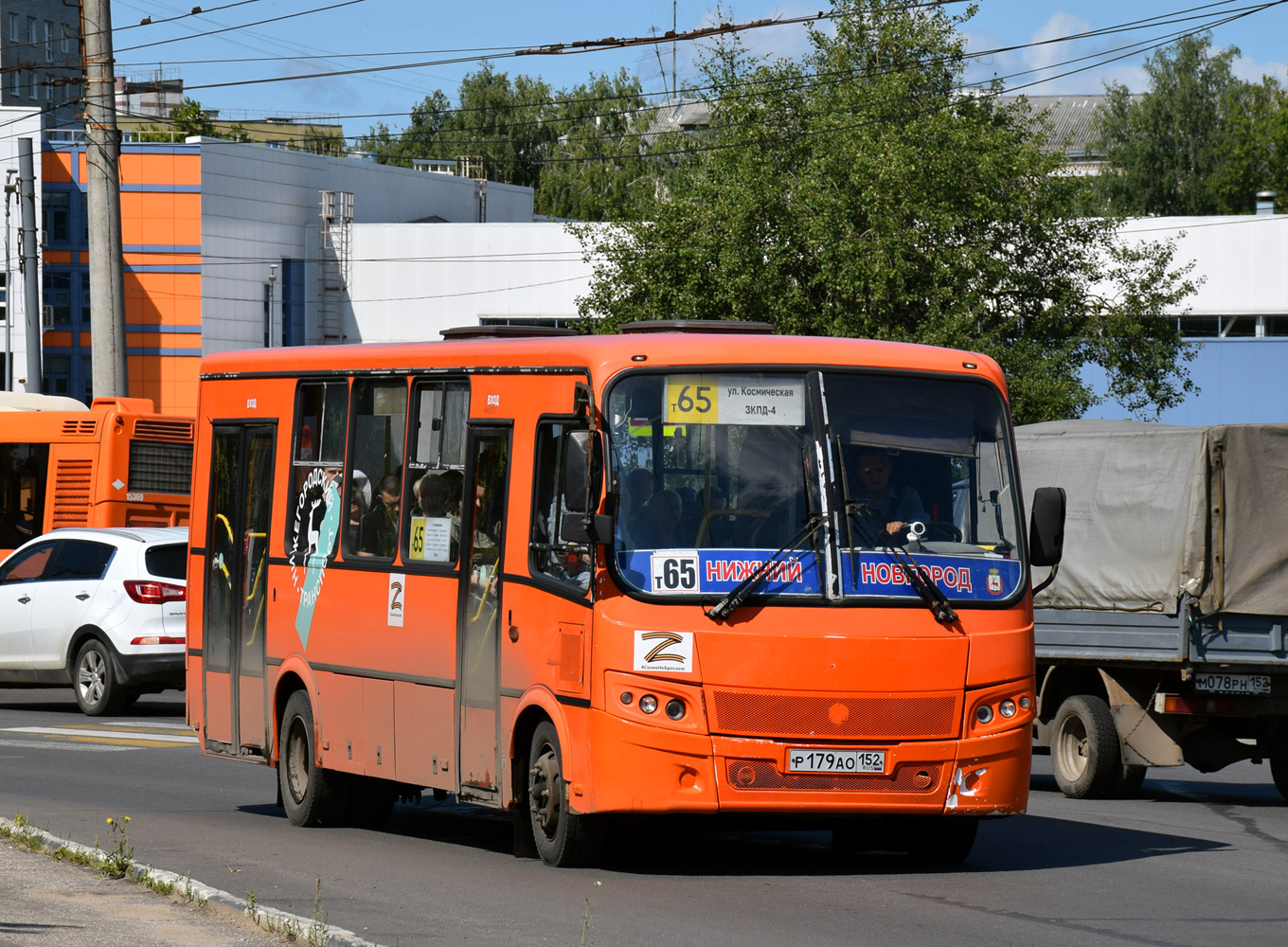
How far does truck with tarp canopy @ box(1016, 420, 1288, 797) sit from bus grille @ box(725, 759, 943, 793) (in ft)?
15.1

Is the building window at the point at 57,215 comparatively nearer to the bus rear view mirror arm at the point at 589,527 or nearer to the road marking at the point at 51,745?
the road marking at the point at 51,745

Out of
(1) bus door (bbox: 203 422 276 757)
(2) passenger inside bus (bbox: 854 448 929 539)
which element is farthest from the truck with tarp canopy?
(1) bus door (bbox: 203 422 276 757)

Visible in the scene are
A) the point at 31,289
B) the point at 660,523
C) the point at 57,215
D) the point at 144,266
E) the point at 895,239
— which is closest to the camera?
the point at 660,523

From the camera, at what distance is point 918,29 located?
4200cm

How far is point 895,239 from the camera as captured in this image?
1356 inches

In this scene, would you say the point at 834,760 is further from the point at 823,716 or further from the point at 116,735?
the point at 116,735

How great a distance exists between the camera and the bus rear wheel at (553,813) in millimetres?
9344

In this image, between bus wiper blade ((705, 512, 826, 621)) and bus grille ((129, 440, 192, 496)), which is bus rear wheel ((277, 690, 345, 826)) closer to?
bus wiper blade ((705, 512, 826, 621))

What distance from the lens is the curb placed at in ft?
23.3

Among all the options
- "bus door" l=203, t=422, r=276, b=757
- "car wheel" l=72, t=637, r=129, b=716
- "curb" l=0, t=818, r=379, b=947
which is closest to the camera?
"curb" l=0, t=818, r=379, b=947

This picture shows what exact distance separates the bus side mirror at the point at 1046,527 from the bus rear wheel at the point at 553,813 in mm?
2414

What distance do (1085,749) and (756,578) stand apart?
568 centimetres

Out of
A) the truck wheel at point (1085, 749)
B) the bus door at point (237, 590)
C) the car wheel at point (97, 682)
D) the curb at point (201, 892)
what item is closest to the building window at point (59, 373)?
the car wheel at point (97, 682)

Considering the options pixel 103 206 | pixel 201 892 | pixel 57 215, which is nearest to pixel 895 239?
pixel 103 206
